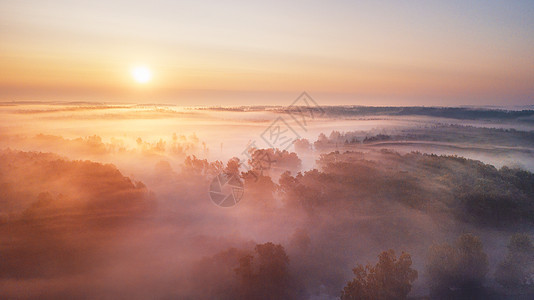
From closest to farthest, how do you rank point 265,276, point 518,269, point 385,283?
point 385,283
point 518,269
point 265,276

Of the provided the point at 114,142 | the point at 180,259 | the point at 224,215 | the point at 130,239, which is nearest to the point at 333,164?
the point at 224,215

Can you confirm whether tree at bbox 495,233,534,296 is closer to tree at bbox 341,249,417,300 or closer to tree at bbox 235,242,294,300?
tree at bbox 341,249,417,300

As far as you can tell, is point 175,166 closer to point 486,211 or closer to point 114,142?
point 114,142

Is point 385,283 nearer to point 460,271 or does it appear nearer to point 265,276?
point 460,271

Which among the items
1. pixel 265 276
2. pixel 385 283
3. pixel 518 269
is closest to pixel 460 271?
pixel 518 269

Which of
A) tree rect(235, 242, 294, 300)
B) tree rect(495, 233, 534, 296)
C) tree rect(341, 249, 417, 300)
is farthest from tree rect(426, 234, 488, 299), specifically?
tree rect(235, 242, 294, 300)

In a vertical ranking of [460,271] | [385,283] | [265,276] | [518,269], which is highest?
[385,283]

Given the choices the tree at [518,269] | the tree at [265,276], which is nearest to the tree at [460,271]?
the tree at [518,269]
